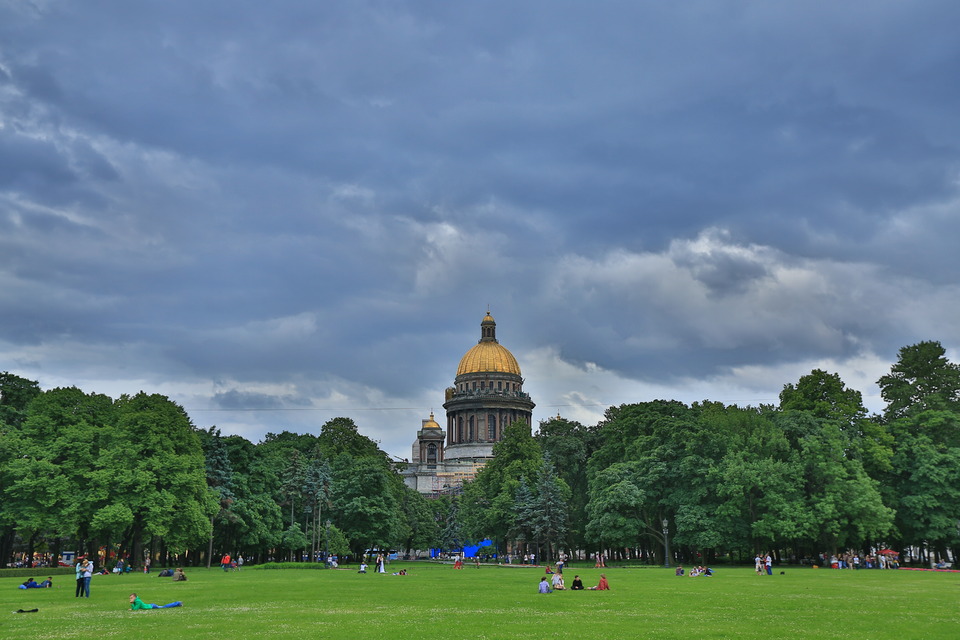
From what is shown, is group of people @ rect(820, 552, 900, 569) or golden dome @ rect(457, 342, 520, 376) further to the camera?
golden dome @ rect(457, 342, 520, 376)

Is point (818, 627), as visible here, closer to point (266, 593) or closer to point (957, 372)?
point (266, 593)

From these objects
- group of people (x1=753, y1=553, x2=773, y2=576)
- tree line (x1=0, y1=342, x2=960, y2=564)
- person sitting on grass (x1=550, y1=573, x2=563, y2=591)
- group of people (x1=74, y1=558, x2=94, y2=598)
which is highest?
tree line (x1=0, y1=342, x2=960, y2=564)

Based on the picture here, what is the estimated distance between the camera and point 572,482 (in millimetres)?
90812

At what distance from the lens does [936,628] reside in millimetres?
19828

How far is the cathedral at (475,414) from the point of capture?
6727 inches

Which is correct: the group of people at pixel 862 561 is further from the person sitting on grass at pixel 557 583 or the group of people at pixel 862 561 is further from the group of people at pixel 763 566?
the person sitting on grass at pixel 557 583

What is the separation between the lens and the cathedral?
561ft

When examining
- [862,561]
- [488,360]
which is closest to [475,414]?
[488,360]

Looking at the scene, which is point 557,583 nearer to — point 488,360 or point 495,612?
point 495,612

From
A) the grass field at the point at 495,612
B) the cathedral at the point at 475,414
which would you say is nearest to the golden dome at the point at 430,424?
the cathedral at the point at 475,414

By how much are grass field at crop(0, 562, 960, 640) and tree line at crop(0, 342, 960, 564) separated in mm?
20886

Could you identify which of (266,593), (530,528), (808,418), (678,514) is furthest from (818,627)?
(530,528)

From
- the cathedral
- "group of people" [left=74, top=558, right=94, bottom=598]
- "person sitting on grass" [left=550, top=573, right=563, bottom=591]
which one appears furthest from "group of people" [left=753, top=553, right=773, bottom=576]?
the cathedral

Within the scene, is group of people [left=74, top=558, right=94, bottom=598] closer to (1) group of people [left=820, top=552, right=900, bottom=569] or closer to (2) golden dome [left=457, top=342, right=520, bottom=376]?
(1) group of people [left=820, top=552, right=900, bottom=569]
